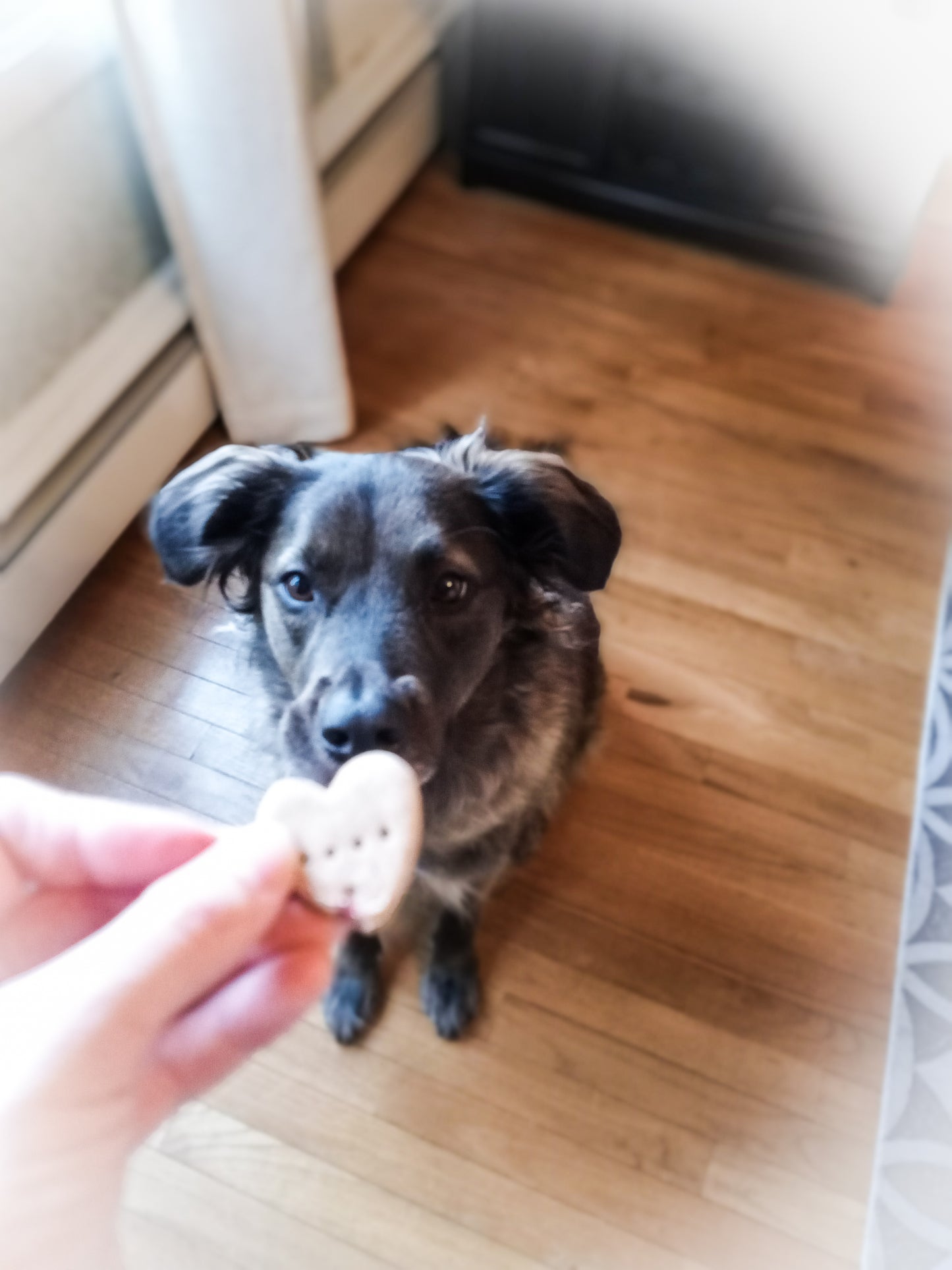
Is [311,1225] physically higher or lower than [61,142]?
lower

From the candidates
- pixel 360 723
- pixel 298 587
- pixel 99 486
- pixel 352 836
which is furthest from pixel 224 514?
pixel 352 836

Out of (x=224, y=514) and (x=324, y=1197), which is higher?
(x=224, y=514)

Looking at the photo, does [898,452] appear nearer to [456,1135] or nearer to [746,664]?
[746,664]

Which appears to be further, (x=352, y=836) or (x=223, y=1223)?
(x=223, y=1223)

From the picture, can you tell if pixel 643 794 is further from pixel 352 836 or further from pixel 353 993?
pixel 352 836

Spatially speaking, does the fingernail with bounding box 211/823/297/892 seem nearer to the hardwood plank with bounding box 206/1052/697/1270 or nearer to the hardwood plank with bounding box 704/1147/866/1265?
the hardwood plank with bounding box 206/1052/697/1270

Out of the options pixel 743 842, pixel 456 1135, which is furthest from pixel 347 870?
pixel 743 842
